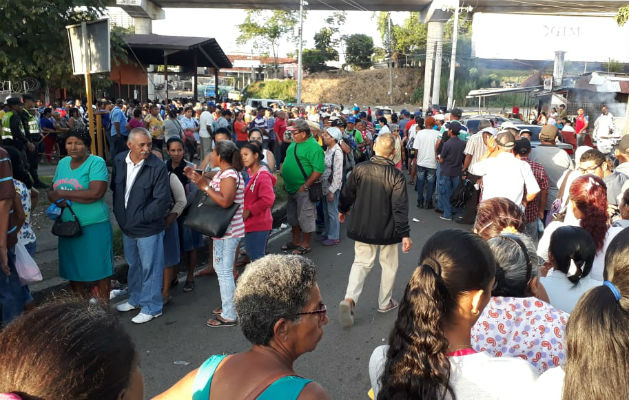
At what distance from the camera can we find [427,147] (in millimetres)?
9992

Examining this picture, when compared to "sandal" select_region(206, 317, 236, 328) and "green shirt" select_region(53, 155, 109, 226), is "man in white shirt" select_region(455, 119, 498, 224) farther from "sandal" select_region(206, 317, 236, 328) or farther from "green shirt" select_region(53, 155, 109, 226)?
"green shirt" select_region(53, 155, 109, 226)

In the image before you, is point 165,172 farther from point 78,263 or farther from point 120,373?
point 120,373

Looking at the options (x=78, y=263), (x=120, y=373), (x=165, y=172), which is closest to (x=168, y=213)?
(x=165, y=172)

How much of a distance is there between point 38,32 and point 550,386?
41.1 ft

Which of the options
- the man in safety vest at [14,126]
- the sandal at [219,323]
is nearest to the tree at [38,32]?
the man in safety vest at [14,126]

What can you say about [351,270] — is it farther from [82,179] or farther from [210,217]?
[82,179]

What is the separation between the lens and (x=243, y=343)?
4508 mm

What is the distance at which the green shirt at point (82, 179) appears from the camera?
451 cm

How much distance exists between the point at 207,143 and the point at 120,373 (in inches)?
547

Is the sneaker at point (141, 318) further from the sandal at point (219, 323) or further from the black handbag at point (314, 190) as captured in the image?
the black handbag at point (314, 190)

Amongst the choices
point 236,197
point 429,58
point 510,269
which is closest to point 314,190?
point 236,197

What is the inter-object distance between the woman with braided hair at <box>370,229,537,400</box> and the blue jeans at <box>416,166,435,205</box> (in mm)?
8316

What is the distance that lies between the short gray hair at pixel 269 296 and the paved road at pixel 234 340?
215 cm

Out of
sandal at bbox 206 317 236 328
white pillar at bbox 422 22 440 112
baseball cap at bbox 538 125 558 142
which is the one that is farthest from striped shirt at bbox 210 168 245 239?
white pillar at bbox 422 22 440 112
